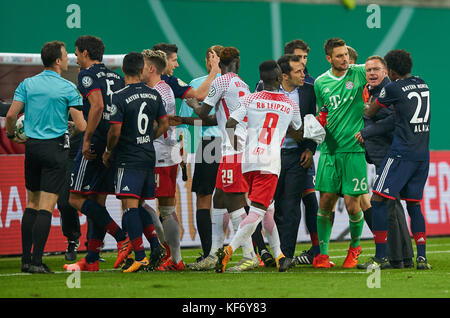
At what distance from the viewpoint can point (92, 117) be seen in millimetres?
7922

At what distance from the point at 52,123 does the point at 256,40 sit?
13286 mm

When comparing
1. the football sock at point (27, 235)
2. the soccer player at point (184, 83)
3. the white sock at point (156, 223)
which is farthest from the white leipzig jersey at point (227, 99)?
the football sock at point (27, 235)

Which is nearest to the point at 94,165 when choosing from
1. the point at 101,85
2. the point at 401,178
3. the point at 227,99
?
the point at 101,85

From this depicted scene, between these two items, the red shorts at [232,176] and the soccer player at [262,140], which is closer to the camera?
the soccer player at [262,140]

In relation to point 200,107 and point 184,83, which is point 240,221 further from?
point 184,83

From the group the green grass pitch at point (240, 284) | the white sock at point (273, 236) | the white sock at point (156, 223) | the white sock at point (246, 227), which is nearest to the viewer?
the green grass pitch at point (240, 284)

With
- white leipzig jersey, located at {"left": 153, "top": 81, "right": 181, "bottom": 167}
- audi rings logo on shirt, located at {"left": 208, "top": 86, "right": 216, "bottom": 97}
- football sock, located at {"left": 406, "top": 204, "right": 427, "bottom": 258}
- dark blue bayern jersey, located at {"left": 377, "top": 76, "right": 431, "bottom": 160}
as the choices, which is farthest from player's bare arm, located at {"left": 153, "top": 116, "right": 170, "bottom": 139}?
football sock, located at {"left": 406, "top": 204, "right": 427, "bottom": 258}

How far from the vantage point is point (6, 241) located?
11117mm

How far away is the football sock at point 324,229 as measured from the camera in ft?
28.4

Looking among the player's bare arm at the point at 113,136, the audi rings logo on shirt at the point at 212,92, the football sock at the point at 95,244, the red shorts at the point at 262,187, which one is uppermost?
the audi rings logo on shirt at the point at 212,92

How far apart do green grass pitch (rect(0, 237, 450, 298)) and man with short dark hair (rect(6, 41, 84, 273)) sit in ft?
1.62

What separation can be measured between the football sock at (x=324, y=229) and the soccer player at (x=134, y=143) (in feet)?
6.41

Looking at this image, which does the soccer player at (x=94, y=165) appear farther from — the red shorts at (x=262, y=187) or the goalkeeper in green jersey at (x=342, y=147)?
the goalkeeper in green jersey at (x=342, y=147)

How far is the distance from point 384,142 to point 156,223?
2.61 m
